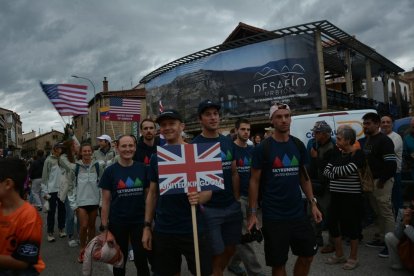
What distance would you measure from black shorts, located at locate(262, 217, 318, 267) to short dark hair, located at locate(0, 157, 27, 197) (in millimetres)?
2207

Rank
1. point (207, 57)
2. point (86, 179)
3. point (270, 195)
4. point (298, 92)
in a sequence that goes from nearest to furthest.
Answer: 1. point (270, 195)
2. point (86, 179)
3. point (298, 92)
4. point (207, 57)

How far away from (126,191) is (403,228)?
334 centimetres

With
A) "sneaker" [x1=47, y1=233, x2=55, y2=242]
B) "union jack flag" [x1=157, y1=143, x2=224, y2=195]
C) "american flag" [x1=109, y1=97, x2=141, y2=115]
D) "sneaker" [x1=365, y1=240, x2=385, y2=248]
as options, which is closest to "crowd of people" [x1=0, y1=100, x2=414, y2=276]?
"sneaker" [x1=365, y1=240, x2=385, y2=248]

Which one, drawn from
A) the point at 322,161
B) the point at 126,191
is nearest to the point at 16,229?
the point at 126,191

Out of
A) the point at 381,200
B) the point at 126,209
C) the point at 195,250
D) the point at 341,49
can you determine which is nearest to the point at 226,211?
the point at 195,250

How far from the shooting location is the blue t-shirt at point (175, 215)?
3.12 m

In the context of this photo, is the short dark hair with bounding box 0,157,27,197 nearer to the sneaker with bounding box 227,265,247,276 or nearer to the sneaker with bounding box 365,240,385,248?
the sneaker with bounding box 227,265,247,276

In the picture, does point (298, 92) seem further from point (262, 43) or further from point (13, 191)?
point (13, 191)

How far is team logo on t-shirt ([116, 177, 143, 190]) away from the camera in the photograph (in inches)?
161

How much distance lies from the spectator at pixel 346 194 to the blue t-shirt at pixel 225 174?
6.30 ft

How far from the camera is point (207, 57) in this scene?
2166cm

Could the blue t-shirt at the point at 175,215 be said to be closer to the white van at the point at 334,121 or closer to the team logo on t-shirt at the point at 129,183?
the team logo on t-shirt at the point at 129,183

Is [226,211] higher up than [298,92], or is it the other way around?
[298,92]

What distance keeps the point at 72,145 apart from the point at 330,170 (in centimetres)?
447
